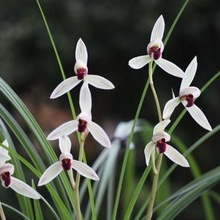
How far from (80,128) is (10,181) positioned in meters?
0.08

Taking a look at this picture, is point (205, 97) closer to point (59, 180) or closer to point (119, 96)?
point (119, 96)

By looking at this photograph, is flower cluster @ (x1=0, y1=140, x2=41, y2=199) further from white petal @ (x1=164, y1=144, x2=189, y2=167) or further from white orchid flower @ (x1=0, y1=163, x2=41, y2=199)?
white petal @ (x1=164, y1=144, x2=189, y2=167)

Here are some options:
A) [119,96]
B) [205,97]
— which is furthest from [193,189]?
[119,96]

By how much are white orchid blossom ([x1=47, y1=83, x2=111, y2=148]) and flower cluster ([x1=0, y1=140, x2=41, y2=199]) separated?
1.9 inches

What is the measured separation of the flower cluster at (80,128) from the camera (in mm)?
526

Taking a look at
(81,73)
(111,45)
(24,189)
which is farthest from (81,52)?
(111,45)

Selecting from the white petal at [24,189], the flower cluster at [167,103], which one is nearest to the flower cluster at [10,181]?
the white petal at [24,189]

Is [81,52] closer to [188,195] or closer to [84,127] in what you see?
[84,127]

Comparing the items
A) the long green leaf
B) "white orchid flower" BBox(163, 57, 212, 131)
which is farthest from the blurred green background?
"white orchid flower" BBox(163, 57, 212, 131)

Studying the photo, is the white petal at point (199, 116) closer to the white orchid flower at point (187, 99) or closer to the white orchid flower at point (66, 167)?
the white orchid flower at point (187, 99)

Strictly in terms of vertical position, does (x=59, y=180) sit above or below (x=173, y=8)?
below

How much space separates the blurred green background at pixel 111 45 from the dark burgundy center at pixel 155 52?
1792mm

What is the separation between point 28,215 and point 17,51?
183cm

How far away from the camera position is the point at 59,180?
26.0 inches
